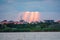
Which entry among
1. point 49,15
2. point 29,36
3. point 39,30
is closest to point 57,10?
point 49,15

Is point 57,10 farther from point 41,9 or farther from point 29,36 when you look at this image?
point 29,36

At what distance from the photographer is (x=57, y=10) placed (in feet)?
14.8

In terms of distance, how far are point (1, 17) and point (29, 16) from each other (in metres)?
0.82

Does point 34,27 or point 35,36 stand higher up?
point 34,27

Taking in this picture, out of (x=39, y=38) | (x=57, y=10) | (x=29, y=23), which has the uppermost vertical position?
(x=57, y=10)

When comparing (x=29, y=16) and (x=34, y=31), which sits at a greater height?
(x=29, y=16)

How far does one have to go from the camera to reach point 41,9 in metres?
4.52

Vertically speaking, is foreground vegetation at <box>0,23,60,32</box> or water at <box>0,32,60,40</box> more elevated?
foreground vegetation at <box>0,23,60,32</box>

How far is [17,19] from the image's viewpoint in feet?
14.9

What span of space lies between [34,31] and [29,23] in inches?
11.0

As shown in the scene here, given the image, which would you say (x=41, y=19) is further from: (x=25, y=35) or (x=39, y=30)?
(x=25, y=35)

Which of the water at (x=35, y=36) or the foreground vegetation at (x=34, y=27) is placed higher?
the foreground vegetation at (x=34, y=27)

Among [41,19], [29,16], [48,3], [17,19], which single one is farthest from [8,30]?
[48,3]

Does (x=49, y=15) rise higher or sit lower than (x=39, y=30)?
higher
